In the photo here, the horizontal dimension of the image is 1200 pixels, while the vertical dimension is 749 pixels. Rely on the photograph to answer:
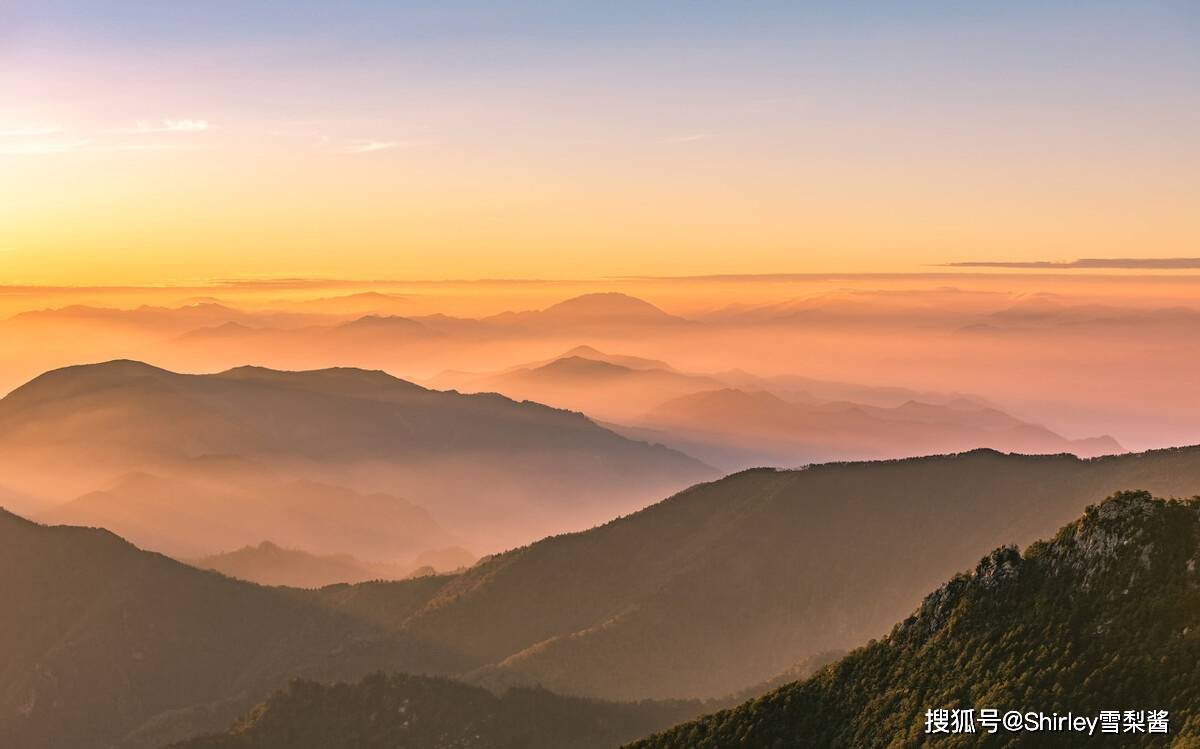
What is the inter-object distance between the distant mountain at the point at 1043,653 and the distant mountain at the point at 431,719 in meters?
50.4

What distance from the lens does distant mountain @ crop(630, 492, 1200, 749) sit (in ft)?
171

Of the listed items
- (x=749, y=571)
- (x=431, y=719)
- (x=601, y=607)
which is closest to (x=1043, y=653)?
(x=431, y=719)

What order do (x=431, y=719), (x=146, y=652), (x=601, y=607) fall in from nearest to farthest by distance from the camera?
1. (x=431, y=719)
2. (x=601, y=607)
3. (x=146, y=652)

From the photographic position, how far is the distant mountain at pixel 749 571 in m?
149

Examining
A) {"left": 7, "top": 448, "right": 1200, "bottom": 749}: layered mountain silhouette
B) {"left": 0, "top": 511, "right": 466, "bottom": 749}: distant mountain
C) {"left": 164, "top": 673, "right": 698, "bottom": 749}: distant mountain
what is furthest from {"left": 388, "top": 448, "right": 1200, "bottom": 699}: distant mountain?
{"left": 164, "top": 673, "right": 698, "bottom": 749}: distant mountain

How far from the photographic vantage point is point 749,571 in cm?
16625

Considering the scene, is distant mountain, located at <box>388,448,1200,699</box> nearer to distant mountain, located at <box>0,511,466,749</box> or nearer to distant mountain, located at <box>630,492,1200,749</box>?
distant mountain, located at <box>0,511,466,749</box>

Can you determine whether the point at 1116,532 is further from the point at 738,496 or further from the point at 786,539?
the point at 738,496

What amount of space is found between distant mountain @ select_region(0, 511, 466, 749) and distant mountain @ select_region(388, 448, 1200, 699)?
402 inches

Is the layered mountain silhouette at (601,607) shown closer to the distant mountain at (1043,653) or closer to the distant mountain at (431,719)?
the distant mountain at (431,719)

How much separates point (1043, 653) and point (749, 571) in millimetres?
110999

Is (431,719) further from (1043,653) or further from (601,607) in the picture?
(1043,653)

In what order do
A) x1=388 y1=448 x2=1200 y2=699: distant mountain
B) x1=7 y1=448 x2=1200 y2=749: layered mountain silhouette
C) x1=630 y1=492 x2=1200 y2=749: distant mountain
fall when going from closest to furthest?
x1=630 y1=492 x2=1200 y2=749: distant mountain → x1=388 y1=448 x2=1200 y2=699: distant mountain → x1=7 y1=448 x2=1200 y2=749: layered mountain silhouette

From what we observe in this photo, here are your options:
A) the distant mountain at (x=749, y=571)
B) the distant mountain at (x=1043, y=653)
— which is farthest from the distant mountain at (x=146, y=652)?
the distant mountain at (x=1043, y=653)
